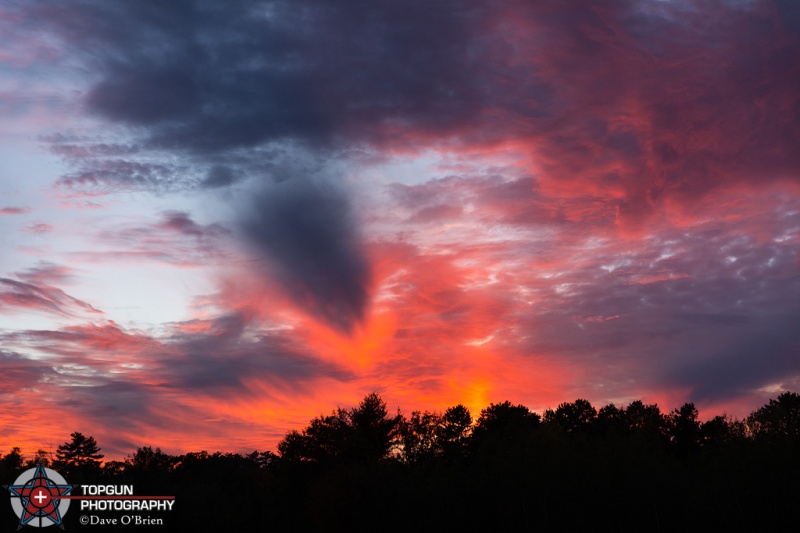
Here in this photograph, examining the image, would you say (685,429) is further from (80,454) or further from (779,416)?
(80,454)

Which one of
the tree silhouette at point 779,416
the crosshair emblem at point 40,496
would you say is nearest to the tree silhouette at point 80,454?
the crosshair emblem at point 40,496

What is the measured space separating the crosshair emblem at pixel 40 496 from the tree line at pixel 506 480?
16.3 m

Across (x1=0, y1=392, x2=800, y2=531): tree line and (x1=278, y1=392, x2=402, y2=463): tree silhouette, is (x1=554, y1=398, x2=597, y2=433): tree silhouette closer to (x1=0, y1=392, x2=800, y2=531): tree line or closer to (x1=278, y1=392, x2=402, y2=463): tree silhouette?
(x1=0, y1=392, x2=800, y2=531): tree line

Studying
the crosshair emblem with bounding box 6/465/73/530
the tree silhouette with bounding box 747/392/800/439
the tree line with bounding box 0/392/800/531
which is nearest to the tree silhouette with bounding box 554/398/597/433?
the tree line with bounding box 0/392/800/531

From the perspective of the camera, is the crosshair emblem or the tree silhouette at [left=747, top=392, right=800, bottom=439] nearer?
the crosshair emblem

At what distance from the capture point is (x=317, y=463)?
103 m

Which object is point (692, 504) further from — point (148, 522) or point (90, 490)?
point (90, 490)

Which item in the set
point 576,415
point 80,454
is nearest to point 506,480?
point 576,415

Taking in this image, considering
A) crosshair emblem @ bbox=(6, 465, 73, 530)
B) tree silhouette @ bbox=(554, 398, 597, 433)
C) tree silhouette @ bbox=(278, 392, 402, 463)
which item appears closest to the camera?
crosshair emblem @ bbox=(6, 465, 73, 530)

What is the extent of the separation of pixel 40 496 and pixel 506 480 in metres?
49.3

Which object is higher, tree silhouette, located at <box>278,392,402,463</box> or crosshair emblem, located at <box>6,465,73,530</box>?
tree silhouette, located at <box>278,392,402,463</box>

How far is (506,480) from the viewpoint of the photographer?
78438 millimetres

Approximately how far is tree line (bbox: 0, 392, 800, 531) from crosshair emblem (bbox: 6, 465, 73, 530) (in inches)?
642

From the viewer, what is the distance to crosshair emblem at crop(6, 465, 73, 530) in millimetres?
64500
